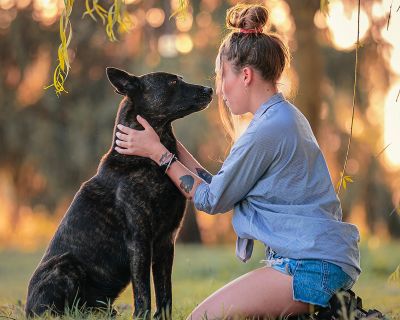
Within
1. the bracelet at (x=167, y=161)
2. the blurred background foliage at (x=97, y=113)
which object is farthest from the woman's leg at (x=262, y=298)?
the blurred background foliage at (x=97, y=113)

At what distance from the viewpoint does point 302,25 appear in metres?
11.4

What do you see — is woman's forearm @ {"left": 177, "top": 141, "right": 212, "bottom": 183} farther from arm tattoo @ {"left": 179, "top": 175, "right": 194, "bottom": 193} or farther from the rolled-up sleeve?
the rolled-up sleeve

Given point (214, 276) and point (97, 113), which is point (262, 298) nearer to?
point (214, 276)

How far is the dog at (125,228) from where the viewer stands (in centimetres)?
445

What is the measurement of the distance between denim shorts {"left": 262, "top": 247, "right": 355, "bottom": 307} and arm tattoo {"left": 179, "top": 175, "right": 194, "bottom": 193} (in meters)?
0.72

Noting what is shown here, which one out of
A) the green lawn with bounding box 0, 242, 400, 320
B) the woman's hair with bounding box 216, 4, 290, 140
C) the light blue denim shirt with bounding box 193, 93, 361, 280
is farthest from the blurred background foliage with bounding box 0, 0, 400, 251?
the light blue denim shirt with bounding box 193, 93, 361, 280

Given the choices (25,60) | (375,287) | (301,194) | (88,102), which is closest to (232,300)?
(301,194)

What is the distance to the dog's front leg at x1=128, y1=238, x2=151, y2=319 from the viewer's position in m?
4.39

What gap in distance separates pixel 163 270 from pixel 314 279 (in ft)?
3.56

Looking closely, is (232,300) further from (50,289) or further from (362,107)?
(362,107)

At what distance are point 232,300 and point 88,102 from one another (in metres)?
15.6

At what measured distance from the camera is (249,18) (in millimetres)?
4277

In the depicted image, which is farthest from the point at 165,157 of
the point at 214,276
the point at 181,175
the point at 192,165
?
the point at 214,276

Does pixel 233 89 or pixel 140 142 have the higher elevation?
pixel 233 89
